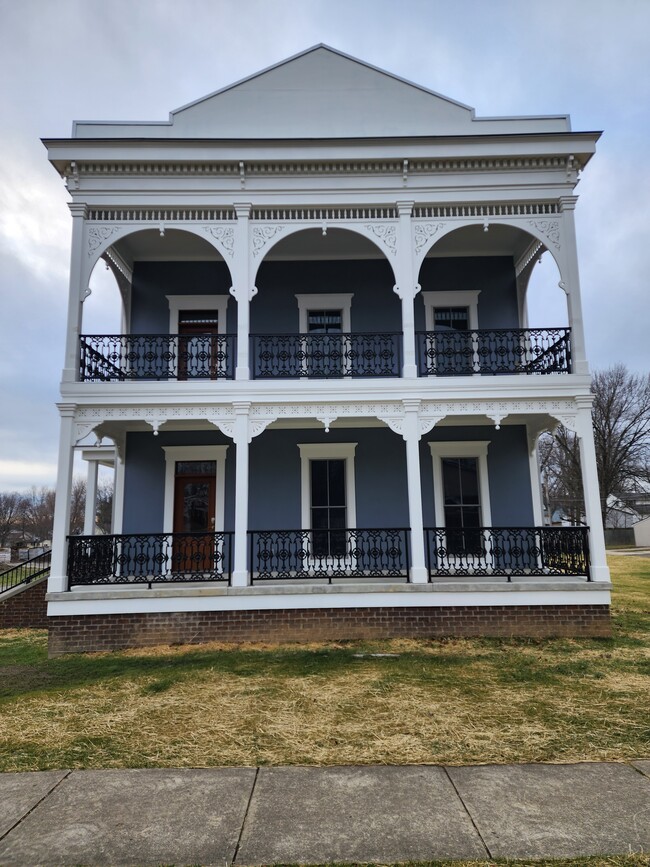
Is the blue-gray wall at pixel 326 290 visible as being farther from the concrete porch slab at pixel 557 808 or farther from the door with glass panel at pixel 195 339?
the concrete porch slab at pixel 557 808

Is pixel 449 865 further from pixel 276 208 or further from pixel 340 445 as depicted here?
pixel 276 208

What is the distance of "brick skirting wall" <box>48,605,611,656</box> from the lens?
8586 millimetres

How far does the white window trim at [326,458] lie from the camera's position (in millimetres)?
11062

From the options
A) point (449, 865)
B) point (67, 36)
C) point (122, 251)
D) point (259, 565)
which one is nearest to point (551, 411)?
point (259, 565)

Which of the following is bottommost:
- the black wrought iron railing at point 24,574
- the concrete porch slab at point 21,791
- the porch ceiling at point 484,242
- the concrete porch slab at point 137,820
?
the concrete porch slab at point 21,791

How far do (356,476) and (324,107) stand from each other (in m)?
7.22

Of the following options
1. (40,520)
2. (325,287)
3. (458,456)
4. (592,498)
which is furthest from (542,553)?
(40,520)

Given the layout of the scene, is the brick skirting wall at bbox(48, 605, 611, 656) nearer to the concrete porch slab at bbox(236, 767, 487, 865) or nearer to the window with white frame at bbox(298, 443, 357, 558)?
the window with white frame at bbox(298, 443, 357, 558)

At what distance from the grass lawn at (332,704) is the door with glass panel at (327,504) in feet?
9.38

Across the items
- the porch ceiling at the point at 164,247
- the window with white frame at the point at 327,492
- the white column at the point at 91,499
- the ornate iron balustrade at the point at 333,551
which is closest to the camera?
the ornate iron balustrade at the point at 333,551

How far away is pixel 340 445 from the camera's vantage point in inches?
440

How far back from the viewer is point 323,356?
32.7 feet

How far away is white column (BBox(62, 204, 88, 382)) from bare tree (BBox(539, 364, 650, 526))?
1367 inches

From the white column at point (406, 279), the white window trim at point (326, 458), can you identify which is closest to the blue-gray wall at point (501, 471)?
the white window trim at point (326, 458)
